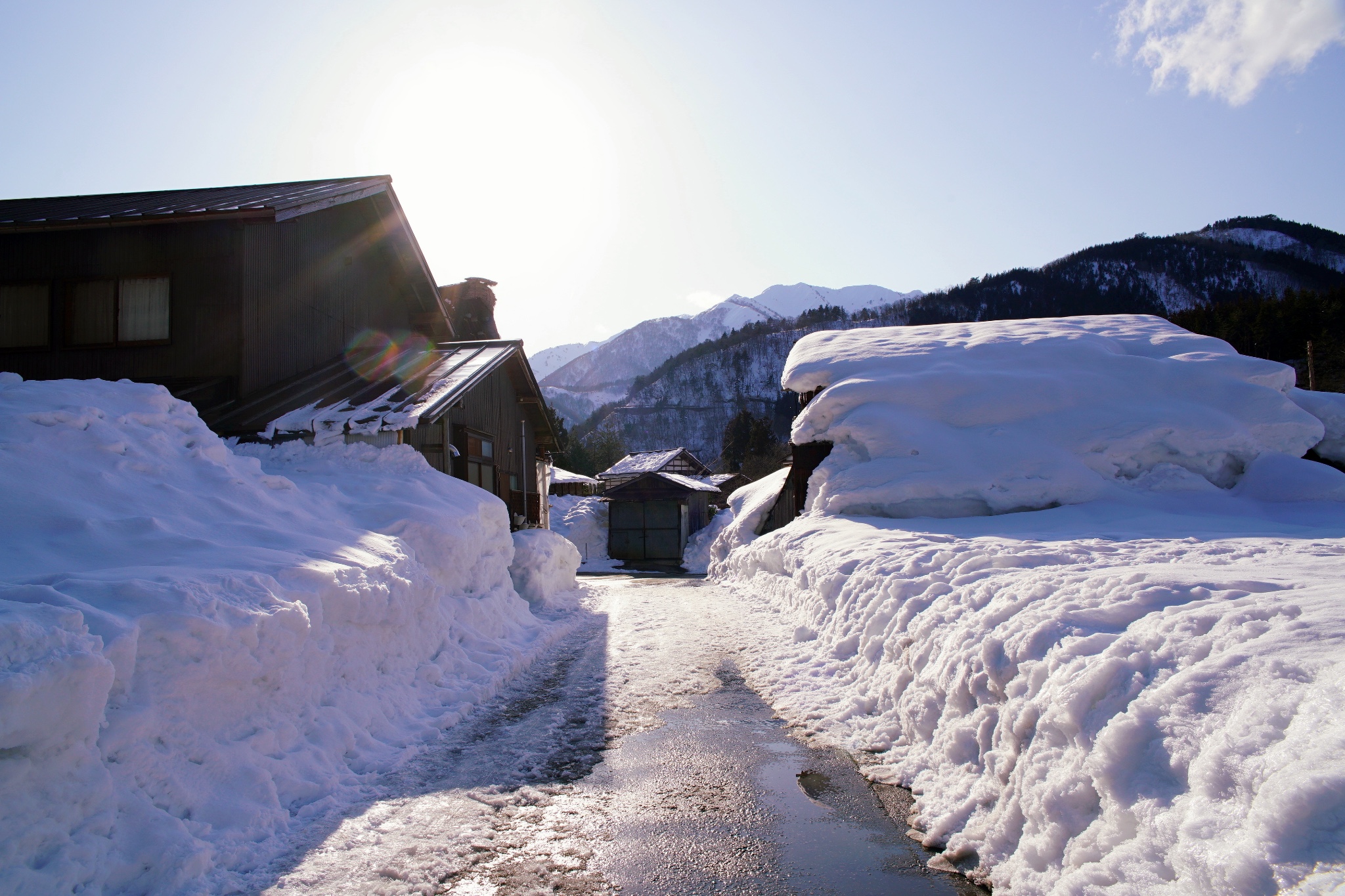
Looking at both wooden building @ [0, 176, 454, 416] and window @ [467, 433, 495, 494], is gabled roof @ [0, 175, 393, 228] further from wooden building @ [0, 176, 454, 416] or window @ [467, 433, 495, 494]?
window @ [467, 433, 495, 494]

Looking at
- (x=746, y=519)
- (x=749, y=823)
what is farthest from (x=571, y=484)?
(x=749, y=823)

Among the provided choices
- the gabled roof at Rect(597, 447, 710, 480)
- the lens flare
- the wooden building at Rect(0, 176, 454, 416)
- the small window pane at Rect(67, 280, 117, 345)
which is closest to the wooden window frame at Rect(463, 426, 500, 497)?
Result: the lens flare

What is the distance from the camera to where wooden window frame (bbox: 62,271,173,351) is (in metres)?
11.6

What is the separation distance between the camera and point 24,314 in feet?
38.2

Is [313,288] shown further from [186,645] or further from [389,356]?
[186,645]

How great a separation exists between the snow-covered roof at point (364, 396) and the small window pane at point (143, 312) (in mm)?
2042

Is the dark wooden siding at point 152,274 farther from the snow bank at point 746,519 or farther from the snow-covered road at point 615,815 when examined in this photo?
the snow bank at point 746,519

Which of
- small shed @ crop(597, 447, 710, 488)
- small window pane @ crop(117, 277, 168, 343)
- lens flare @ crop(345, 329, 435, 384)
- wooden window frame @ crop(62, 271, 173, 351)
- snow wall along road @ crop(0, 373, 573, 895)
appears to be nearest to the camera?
snow wall along road @ crop(0, 373, 573, 895)

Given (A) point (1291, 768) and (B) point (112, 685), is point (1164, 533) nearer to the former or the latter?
(A) point (1291, 768)

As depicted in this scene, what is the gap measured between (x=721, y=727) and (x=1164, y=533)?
6.77 metres

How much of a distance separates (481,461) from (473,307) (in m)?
16.7

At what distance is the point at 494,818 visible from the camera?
3.96 meters

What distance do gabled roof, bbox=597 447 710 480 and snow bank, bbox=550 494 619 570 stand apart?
21.5 ft

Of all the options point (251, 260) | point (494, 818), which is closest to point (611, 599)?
point (251, 260)
